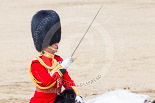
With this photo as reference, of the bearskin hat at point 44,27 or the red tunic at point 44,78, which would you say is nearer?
the red tunic at point 44,78

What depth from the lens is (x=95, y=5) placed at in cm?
1074

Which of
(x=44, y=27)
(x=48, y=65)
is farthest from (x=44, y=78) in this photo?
(x=44, y=27)

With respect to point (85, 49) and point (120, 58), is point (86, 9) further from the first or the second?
point (120, 58)

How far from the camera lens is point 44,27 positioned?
9.64 ft

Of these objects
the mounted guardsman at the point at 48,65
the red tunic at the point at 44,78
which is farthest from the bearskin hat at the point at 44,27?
the red tunic at the point at 44,78

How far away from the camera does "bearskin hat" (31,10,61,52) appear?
9.63ft

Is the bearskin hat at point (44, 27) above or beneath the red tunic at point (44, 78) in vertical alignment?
above

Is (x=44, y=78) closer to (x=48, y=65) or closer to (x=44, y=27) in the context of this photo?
(x=48, y=65)

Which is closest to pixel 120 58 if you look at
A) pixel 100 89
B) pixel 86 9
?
pixel 100 89

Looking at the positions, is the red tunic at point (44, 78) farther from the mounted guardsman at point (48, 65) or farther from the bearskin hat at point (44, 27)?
the bearskin hat at point (44, 27)

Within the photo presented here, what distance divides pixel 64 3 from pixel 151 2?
2582 millimetres

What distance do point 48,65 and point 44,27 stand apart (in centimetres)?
30

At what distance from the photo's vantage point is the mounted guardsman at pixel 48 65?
9.33 ft

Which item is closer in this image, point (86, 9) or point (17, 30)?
point (17, 30)
